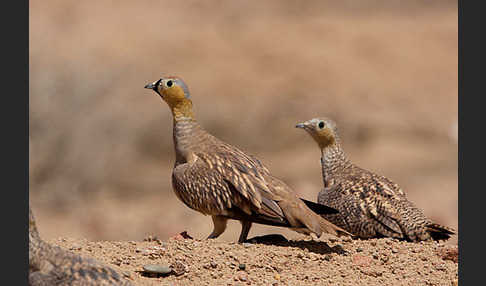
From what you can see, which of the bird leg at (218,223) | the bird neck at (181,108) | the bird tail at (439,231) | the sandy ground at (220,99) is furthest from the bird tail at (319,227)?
the sandy ground at (220,99)

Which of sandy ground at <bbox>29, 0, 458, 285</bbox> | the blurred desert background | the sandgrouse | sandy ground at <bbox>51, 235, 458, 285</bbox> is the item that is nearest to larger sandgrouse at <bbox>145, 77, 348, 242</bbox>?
sandy ground at <bbox>51, 235, 458, 285</bbox>

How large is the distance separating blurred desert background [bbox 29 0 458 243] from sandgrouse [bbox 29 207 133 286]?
10385 mm

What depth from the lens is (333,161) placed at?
31.7 ft

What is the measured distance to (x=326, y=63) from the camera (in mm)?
26953

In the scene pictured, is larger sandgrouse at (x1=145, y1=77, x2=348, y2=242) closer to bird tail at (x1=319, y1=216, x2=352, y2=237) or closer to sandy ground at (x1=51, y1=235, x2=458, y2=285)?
bird tail at (x1=319, y1=216, x2=352, y2=237)

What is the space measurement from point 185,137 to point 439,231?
2.96 m

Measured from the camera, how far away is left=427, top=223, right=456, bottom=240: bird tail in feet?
28.5

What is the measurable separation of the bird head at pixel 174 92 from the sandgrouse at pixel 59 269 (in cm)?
342

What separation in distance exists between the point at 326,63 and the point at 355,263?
65.0 ft

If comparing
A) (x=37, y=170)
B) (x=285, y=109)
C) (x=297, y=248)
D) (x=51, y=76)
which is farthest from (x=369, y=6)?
(x=297, y=248)

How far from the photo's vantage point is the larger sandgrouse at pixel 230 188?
7.90m

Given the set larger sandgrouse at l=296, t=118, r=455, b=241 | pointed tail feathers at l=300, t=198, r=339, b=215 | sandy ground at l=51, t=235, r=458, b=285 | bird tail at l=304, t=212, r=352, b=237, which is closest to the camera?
sandy ground at l=51, t=235, r=458, b=285

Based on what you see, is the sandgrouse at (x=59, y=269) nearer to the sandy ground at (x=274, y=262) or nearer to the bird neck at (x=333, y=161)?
the sandy ground at (x=274, y=262)

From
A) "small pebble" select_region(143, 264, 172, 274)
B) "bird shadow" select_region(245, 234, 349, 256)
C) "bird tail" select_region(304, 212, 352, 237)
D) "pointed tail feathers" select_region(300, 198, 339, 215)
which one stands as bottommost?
"small pebble" select_region(143, 264, 172, 274)
